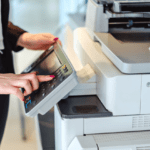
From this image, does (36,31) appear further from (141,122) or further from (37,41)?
(141,122)

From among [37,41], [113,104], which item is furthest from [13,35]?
[113,104]

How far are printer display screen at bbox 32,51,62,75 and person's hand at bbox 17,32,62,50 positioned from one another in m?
0.14

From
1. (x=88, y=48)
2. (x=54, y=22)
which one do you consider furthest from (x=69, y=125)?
(x=54, y=22)

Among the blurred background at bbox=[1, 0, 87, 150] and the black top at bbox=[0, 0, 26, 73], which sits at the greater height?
the black top at bbox=[0, 0, 26, 73]

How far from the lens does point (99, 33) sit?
3.28ft

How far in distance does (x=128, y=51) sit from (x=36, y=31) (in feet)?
11.1

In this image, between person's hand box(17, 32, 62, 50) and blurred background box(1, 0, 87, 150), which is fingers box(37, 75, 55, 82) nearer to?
person's hand box(17, 32, 62, 50)

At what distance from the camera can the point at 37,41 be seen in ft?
3.37

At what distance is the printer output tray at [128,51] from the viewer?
0.68 m

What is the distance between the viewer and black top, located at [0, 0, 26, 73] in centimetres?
99

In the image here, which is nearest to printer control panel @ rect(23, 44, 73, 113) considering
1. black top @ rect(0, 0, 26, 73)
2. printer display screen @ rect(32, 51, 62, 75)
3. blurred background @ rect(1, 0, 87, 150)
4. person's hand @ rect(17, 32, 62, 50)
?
printer display screen @ rect(32, 51, 62, 75)

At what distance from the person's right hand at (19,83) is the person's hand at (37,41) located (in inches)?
11.8

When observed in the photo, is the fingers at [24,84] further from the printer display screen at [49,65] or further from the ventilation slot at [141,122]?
the ventilation slot at [141,122]

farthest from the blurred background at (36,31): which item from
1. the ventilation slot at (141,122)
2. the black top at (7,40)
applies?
the ventilation slot at (141,122)
